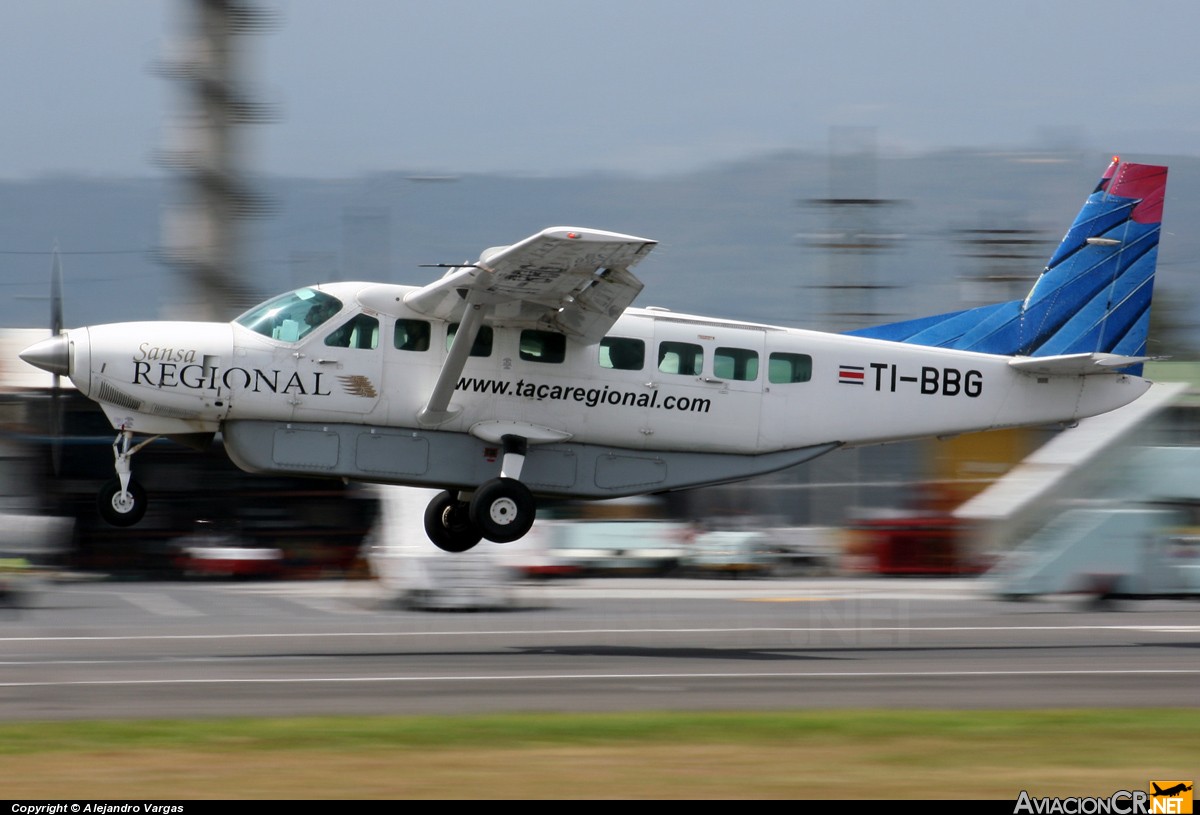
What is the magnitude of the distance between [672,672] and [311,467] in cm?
448

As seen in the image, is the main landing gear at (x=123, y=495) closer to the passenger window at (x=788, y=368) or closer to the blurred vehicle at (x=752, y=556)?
the passenger window at (x=788, y=368)

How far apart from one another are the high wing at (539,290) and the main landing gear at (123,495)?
10.4 ft

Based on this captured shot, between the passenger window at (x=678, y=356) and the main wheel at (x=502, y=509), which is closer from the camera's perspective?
the main wheel at (x=502, y=509)

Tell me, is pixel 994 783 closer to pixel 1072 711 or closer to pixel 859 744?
pixel 859 744

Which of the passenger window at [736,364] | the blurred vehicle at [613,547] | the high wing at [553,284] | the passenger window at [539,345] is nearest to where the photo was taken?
the high wing at [553,284]

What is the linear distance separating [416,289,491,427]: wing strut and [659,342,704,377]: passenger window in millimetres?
2162

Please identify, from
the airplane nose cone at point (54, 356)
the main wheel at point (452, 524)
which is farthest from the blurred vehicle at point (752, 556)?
the airplane nose cone at point (54, 356)

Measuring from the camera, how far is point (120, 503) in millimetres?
15391

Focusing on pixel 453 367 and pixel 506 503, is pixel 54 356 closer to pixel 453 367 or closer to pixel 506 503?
pixel 453 367

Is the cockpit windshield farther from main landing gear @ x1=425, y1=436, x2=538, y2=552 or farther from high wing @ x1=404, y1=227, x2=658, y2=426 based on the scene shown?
main landing gear @ x1=425, y1=436, x2=538, y2=552

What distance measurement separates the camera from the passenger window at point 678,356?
16109 millimetres

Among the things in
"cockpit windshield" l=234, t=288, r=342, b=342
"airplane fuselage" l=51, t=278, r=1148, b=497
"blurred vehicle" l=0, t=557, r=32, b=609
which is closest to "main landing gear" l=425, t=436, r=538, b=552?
"airplane fuselage" l=51, t=278, r=1148, b=497

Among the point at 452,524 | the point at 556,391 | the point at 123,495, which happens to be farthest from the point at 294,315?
the point at 452,524

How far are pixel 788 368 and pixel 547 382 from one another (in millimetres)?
2820
